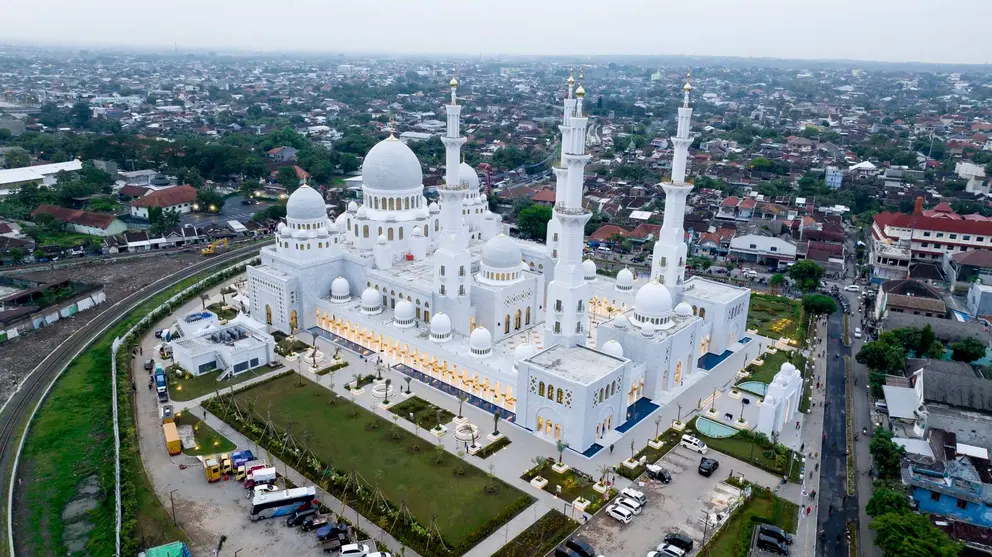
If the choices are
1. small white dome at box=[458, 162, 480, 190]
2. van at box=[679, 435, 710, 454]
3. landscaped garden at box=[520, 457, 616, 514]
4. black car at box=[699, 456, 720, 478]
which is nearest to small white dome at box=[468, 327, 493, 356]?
landscaped garden at box=[520, 457, 616, 514]

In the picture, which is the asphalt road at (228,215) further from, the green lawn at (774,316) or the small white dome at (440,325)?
the green lawn at (774,316)

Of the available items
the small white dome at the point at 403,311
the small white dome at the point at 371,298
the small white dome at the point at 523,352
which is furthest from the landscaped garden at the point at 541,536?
the small white dome at the point at 371,298

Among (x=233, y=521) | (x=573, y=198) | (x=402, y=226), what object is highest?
(x=573, y=198)

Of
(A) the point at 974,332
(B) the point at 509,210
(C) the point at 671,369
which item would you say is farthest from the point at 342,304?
(A) the point at 974,332

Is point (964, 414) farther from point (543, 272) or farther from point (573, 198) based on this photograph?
point (543, 272)

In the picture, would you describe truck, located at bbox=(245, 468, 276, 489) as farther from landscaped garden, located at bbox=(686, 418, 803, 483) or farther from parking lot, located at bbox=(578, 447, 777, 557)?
landscaped garden, located at bbox=(686, 418, 803, 483)

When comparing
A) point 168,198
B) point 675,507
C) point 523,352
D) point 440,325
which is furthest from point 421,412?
point 168,198

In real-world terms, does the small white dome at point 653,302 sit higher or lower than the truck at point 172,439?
higher
